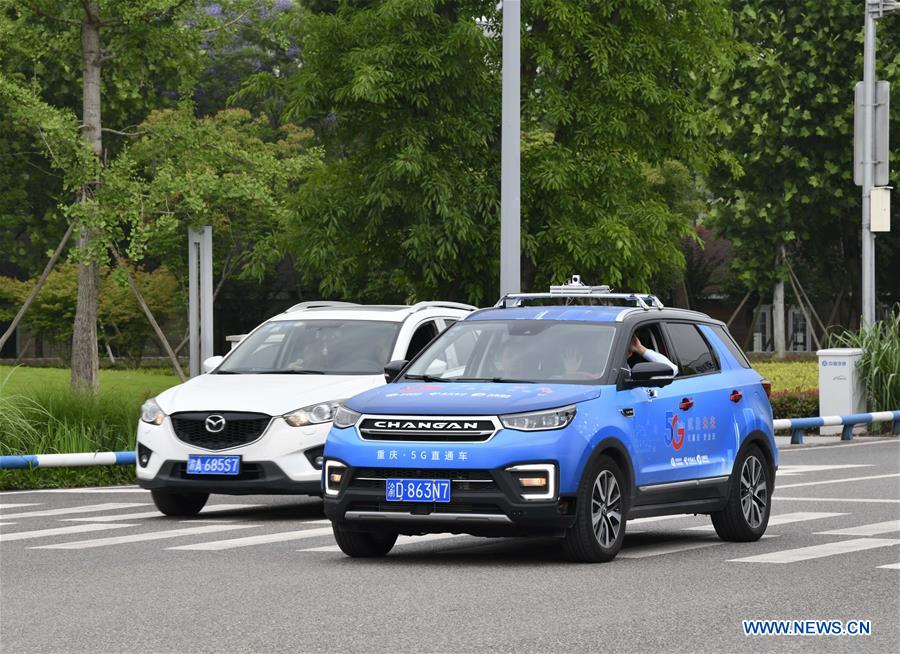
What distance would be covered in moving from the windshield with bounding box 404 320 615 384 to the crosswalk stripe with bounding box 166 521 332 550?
1789mm

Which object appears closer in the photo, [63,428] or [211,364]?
[211,364]

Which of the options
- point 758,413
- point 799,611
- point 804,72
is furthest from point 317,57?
point 804,72

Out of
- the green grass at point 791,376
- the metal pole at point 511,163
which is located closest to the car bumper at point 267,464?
the metal pole at point 511,163

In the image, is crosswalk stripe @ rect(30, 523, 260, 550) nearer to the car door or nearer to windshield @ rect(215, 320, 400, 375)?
windshield @ rect(215, 320, 400, 375)

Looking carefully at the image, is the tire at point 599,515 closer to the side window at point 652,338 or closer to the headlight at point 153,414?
the side window at point 652,338

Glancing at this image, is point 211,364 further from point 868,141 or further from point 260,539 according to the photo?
point 868,141

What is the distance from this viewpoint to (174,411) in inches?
598

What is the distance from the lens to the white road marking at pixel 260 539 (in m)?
13.1

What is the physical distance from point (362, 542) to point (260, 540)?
1.56 meters

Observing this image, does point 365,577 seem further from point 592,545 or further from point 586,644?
point 586,644

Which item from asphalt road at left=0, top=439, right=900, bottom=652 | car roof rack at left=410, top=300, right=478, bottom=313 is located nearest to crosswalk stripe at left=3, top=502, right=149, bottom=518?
asphalt road at left=0, top=439, right=900, bottom=652

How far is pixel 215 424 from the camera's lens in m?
15.0

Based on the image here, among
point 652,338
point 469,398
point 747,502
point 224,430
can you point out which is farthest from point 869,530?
point 224,430

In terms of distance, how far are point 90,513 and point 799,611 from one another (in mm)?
8278
